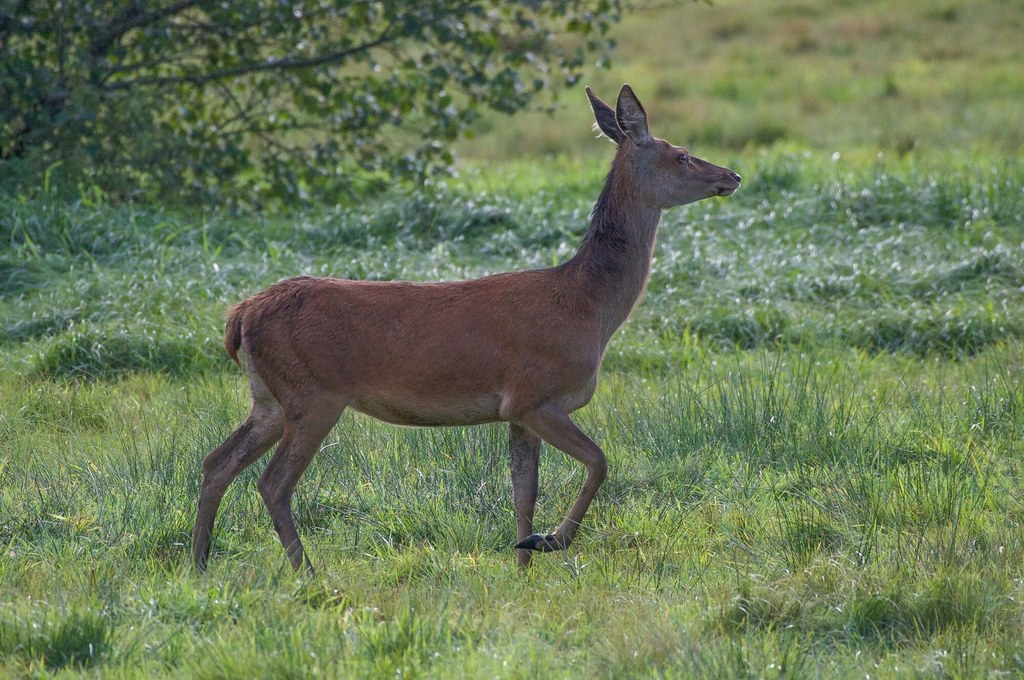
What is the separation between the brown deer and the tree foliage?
5714 millimetres

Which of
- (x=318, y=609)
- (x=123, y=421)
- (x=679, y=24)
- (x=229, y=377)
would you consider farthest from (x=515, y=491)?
(x=679, y=24)

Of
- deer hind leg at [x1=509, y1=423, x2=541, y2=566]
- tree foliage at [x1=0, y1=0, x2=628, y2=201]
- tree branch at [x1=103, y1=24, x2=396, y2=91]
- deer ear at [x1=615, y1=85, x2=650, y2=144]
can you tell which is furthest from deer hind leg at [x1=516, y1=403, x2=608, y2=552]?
tree branch at [x1=103, y1=24, x2=396, y2=91]

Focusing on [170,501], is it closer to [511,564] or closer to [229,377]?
[511,564]

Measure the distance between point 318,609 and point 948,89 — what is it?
1626cm

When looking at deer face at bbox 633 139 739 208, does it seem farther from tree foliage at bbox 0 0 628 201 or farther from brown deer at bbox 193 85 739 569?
tree foliage at bbox 0 0 628 201

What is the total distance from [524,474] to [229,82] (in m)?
7.16

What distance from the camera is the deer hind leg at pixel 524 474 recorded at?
546 centimetres

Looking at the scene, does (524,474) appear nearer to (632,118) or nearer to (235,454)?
(235,454)

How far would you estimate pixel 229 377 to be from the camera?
791 centimetres

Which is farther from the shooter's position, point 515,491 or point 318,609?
point 515,491

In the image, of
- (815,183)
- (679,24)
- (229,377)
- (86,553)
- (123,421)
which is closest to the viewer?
(86,553)

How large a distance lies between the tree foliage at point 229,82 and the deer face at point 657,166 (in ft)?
15.9

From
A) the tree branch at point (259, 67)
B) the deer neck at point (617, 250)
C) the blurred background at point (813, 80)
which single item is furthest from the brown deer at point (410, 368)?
the blurred background at point (813, 80)

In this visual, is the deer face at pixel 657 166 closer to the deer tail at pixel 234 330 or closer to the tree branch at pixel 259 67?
the deer tail at pixel 234 330
